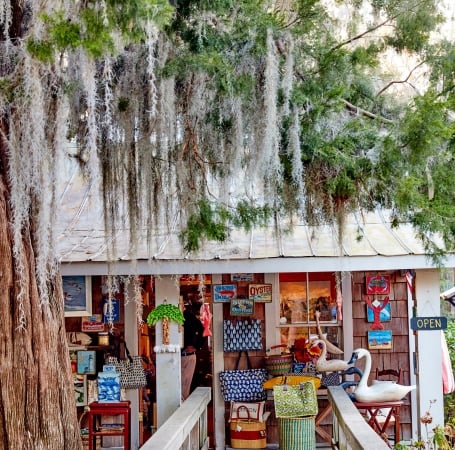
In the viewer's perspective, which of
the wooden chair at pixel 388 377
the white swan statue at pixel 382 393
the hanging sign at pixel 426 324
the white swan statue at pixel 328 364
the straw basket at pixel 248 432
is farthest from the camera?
the straw basket at pixel 248 432

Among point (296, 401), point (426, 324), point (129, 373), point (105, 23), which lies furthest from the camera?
point (129, 373)

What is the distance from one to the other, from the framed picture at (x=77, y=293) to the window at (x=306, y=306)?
265cm

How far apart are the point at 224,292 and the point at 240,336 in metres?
0.56

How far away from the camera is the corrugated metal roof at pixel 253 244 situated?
24.5 ft

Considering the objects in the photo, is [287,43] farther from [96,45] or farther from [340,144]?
[96,45]

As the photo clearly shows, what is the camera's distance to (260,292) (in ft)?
30.0

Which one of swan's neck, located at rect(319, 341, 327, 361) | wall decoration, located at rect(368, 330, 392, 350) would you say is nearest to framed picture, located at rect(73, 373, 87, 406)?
swan's neck, located at rect(319, 341, 327, 361)

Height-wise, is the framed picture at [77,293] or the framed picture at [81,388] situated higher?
the framed picture at [77,293]

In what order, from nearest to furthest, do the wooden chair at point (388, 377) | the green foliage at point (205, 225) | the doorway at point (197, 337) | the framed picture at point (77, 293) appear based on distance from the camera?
the green foliage at point (205, 225)
the framed picture at point (77, 293)
the wooden chair at point (388, 377)
the doorway at point (197, 337)

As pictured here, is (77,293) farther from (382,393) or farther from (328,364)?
(382,393)

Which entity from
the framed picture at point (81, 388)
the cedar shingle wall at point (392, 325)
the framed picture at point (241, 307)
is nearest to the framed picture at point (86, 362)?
the framed picture at point (81, 388)

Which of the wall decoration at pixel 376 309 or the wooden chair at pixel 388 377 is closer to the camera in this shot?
the wooden chair at pixel 388 377

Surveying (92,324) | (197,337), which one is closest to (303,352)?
(197,337)

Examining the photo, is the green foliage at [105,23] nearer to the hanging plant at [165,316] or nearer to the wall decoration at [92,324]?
the hanging plant at [165,316]
